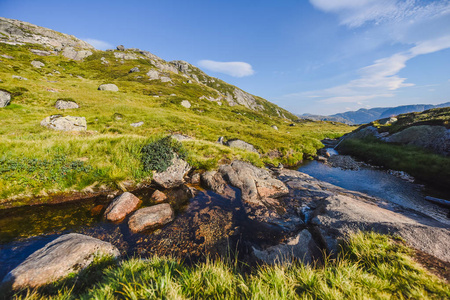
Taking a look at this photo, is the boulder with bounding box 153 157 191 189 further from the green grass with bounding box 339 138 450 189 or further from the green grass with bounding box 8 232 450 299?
the green grass with bounding box 339 138 450 189

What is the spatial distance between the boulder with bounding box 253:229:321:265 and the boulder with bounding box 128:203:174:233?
5.04 meters

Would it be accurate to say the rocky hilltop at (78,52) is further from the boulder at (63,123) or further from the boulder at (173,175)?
the boulder at (173,175)

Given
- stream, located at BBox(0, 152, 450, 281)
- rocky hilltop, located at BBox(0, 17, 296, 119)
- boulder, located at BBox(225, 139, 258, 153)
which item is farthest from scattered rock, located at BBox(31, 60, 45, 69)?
stream, located at BBox(0, 152, 450, 281)

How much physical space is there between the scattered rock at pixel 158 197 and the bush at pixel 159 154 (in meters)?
2.28

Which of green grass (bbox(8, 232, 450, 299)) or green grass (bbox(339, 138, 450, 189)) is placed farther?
green grass (bbox(339, 138, 450, 189))

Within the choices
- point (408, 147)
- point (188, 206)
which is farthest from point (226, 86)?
point (188, 206)

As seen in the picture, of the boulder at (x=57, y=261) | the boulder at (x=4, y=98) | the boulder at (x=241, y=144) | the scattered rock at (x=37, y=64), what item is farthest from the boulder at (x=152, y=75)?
the boulder at (x=57, y=261)

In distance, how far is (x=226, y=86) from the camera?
7485 inches

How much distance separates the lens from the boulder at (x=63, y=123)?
22047 millimetres

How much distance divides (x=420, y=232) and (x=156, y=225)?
10.7 meters

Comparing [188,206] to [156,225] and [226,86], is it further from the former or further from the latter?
[226,86]

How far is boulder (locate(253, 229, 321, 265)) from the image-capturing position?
6562 millimetres

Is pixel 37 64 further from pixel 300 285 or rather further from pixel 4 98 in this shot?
pixel 300 285

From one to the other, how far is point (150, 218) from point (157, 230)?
776mm
